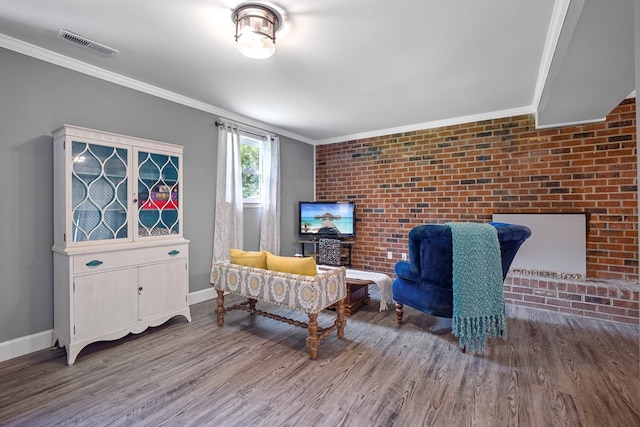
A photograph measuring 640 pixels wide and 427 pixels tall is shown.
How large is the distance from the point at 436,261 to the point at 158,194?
2.68m

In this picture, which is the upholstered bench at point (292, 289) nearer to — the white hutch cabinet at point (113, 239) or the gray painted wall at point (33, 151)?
the white hutch cabinet at point (113, 239)

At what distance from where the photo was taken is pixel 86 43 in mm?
2289

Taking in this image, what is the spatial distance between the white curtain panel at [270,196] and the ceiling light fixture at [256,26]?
2.48 meters

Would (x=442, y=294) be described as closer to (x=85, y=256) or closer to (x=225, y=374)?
(x=225, y=374)

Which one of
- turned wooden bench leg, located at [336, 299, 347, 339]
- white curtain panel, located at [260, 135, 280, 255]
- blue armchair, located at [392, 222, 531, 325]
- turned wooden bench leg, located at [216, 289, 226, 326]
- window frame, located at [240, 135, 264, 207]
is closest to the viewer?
blue armchair, located at [392, 222, 531, 325]

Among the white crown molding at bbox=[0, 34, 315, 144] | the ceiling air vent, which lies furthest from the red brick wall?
the ceiling air vent

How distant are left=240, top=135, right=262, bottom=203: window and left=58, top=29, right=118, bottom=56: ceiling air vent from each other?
189cm

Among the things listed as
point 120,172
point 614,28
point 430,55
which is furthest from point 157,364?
point 614,28

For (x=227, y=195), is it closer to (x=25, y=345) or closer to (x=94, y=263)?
(x=94, y=263)

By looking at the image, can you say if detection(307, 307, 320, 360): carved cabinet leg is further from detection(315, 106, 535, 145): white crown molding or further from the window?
detection(315, 106, 535, 145): white crown molding

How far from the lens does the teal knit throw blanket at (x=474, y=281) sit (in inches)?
91.8

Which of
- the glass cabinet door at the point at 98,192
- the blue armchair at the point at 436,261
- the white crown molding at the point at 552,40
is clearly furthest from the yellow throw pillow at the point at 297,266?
the white crown molding at the point at 552,40

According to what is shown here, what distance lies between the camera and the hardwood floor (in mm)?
1681

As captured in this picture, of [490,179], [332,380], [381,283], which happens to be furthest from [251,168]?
[490,179]
